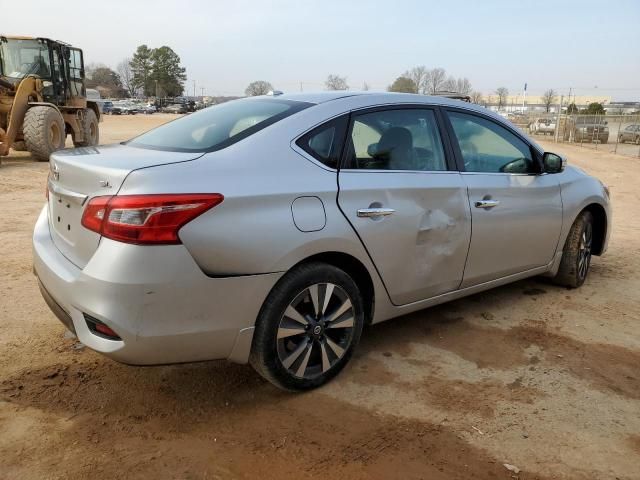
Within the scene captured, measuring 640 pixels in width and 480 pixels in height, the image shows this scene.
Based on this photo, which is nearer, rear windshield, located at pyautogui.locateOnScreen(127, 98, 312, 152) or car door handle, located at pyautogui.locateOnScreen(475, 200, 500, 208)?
rear windshield, located at pyautogui.locateOnScreen(127, 98, 312, 152)

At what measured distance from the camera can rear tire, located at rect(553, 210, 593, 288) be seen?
4797mm

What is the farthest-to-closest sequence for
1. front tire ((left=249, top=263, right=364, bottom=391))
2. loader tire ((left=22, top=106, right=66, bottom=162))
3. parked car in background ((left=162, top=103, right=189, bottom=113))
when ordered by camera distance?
parked car in background ((left=162, top=103, right=189, bottom=113)) < loader tire ((left=22, top=106, right=66, bottom=162)) < front tire ((left=249, top=263, right=364, bottom=391))

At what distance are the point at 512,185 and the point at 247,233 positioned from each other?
2275mm

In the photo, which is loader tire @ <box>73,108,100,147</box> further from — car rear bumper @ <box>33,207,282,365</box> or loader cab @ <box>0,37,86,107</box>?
car rear bumper @ <box>33,207,282,365</box>

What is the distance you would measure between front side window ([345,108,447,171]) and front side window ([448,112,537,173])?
0.25m

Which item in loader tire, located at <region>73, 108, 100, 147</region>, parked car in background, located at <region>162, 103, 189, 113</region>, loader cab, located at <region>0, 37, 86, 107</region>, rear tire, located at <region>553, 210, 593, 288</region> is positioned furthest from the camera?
parked car in background, located at <region>162, 103, 189, 113</region>

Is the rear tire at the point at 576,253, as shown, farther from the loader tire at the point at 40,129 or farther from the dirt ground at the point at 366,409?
the loader tire at the point at 40,129

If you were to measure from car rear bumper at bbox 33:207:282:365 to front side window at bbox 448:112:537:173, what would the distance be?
72.8 inches

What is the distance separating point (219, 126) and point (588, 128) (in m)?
32.8

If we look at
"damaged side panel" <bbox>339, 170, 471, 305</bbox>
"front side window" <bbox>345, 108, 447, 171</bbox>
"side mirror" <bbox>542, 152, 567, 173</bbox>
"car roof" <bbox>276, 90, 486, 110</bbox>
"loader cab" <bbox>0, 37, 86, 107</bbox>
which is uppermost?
"loader cab" <bbox>0, 37, 86, 107</bbox>

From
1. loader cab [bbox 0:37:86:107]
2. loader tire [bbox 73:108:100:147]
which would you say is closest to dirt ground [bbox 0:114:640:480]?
loader cab [bbox 0:37:86:107]

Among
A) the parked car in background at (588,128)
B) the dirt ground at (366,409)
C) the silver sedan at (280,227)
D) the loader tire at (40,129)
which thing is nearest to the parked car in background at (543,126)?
the parked car in background at (588,128)

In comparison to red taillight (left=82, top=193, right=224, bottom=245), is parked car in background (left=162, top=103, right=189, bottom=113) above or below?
above

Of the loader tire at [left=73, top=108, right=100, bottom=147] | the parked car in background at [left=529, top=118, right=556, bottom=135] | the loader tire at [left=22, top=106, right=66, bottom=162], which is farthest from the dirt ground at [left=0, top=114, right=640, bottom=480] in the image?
the parked car in background at [left=529, top=118, right=556, bottom=135]
